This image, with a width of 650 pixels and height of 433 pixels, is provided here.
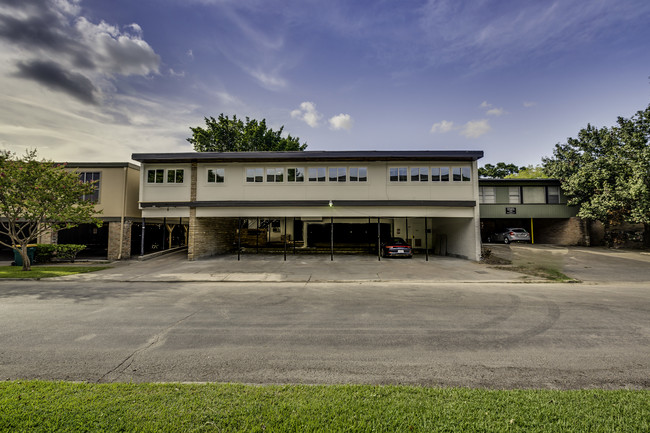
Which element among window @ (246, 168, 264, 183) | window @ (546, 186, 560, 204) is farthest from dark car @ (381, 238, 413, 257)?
window @ (546, 186, 560, 204)

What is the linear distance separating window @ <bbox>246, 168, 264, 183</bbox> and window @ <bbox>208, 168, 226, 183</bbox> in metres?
1.67

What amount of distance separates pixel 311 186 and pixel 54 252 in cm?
1650

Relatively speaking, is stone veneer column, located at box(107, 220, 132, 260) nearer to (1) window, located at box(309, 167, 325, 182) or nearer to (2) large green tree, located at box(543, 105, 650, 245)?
(1) window, located at box(309, 167, 325, 182)

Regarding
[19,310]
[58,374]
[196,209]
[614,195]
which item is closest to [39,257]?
[196,209]

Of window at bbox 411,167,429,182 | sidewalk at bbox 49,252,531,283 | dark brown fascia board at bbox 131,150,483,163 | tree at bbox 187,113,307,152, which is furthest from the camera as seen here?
tree at bbox 187,113,307,152

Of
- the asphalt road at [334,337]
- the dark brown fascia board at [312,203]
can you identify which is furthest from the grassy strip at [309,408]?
the dark brown fascia board at [312,203]

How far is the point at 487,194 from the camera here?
2633cm

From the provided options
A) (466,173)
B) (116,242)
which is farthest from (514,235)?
(116,242)

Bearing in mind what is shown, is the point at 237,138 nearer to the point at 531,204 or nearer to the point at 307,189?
the point at 307,189

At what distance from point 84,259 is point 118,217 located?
3.40 m

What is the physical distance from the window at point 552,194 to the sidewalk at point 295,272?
1524 cm

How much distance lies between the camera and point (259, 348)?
5336 mm

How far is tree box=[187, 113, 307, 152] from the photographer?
37.4 metres

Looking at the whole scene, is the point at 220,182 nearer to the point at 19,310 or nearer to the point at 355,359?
the point at 19,310
